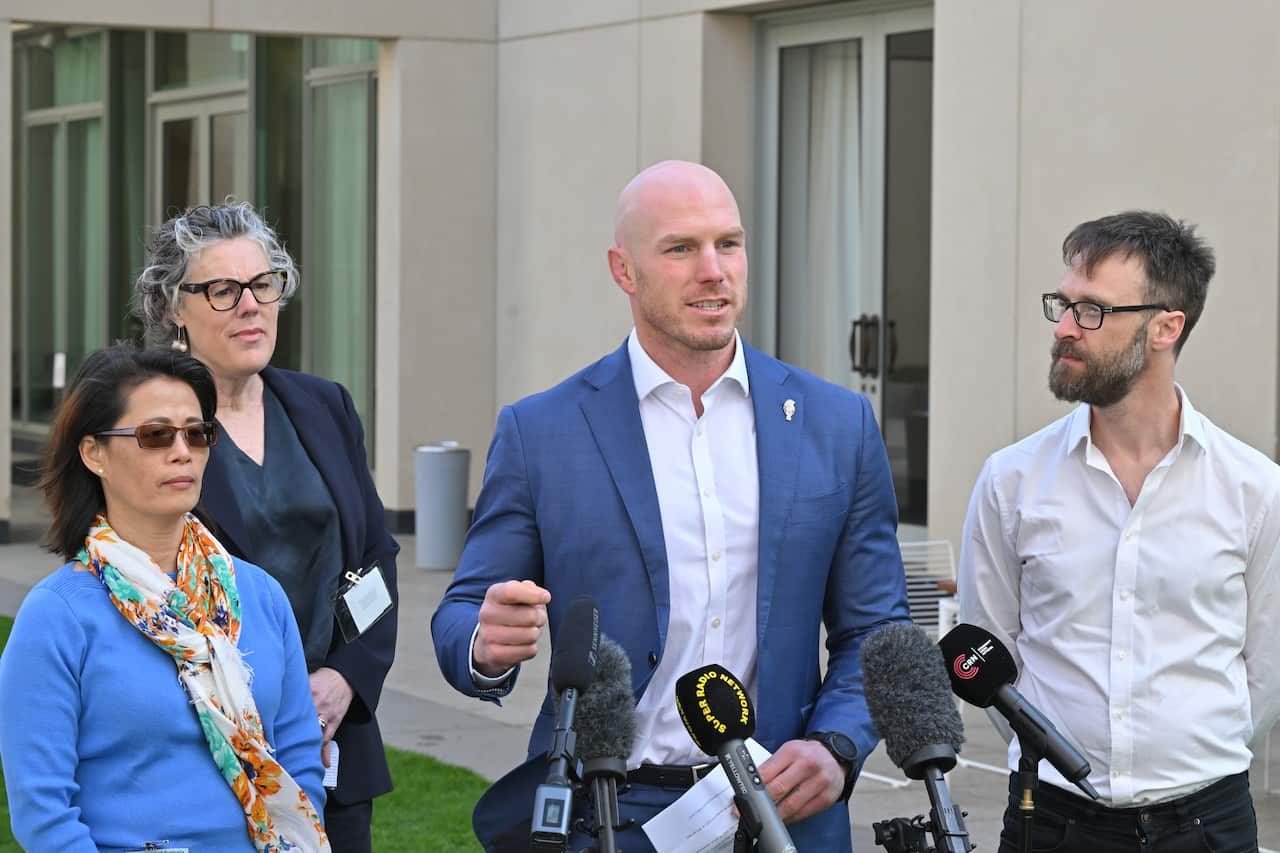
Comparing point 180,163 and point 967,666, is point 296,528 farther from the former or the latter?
point 180,163

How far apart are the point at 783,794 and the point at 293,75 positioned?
16819 millimetres

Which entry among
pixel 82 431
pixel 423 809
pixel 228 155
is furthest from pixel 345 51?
pixel 82 431

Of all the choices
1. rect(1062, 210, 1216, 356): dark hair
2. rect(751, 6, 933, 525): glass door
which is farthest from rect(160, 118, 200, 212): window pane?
rect(1062, 210, 1216, 356): dark hair

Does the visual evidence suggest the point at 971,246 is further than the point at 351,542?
Yes

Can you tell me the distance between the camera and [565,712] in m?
2.73

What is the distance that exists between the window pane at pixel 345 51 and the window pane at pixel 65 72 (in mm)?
6653

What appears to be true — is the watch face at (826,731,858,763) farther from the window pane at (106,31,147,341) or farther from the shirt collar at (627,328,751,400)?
the window pane at (106,31,147,341)

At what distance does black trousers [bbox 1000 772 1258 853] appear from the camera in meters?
3.75

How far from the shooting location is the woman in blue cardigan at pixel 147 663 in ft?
10.9

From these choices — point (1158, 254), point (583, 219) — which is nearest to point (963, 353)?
point (583, 219)

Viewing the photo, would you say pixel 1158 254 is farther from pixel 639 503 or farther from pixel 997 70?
pixel 997 70

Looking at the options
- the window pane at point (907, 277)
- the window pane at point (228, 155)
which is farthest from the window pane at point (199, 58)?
the window pane at point (907, 277)

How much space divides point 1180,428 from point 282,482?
198cm

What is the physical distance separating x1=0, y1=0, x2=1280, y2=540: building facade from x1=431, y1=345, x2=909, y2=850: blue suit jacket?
4943 millimetres
